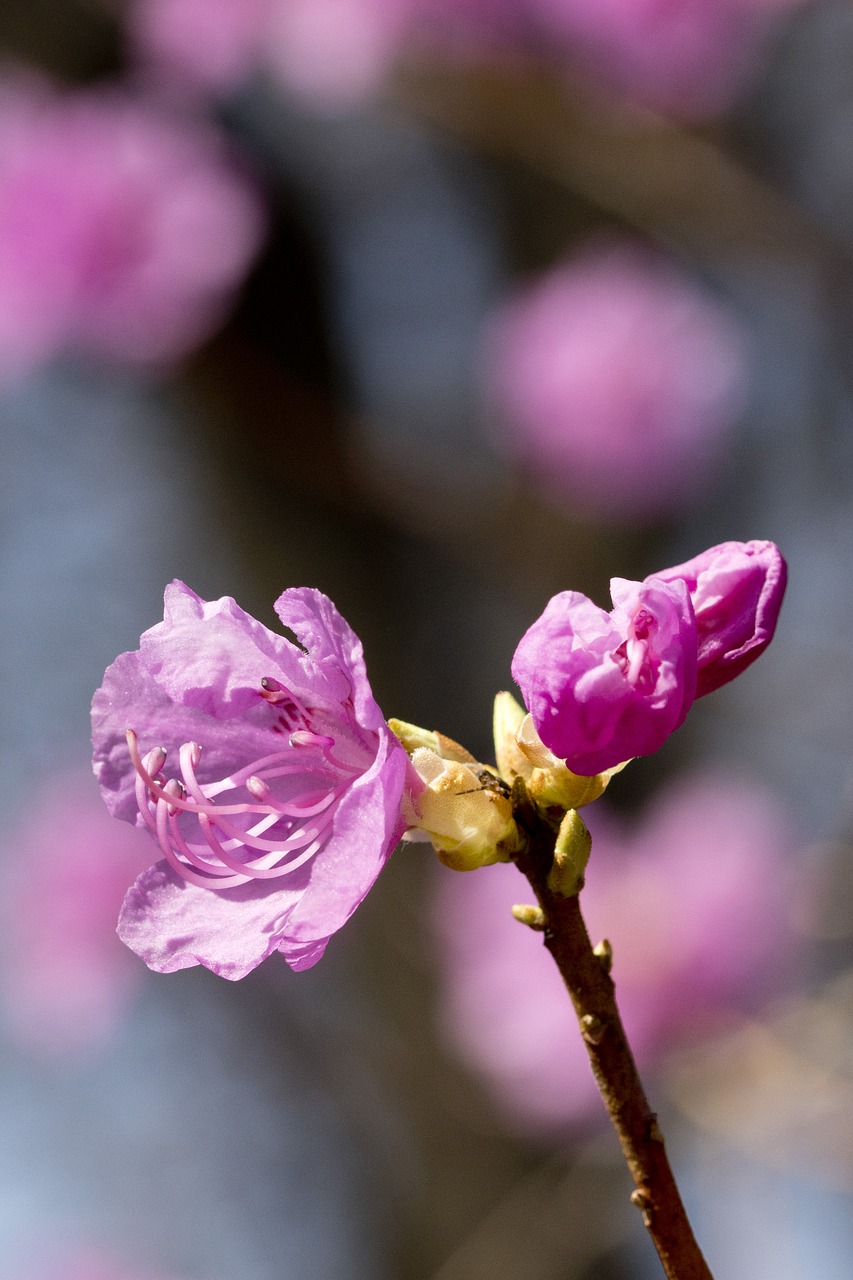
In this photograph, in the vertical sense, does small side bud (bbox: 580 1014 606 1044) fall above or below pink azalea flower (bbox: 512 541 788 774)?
below

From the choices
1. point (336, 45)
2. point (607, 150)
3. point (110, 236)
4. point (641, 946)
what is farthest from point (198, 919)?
point (336, 45)

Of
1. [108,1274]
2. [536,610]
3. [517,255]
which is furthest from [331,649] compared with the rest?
[108,1274]

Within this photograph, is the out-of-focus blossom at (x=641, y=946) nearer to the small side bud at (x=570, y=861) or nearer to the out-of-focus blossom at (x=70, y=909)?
the out-of-focus blossom at (x=70, y=909)

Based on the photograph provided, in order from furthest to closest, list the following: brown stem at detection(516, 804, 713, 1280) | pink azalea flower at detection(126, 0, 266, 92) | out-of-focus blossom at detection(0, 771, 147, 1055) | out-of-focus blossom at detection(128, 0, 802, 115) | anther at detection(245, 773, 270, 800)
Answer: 1. out-of-focus blossom at detection(0, 771, 147, 1055)
2. pink azalea flower at detection(126, 0, 266, 92)
3. out-of-focus blossom at detection(128, 0, 802, 115)
4. anther at detection(245, 773, 270, 800)
5. brown stem at detection(516, 804, 713, 1280)

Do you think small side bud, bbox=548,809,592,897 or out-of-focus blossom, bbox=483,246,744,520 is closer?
small side bud, bbox=548,809,592,897

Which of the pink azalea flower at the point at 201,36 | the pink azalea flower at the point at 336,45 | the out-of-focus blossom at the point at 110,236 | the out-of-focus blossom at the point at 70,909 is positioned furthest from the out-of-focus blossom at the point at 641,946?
the pink azalea flower at the point at 201,36

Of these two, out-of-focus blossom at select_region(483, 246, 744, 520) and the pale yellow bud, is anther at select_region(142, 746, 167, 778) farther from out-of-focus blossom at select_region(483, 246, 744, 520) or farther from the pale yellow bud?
out-of-focus blossom at select_region(483, 246, 744, 520)

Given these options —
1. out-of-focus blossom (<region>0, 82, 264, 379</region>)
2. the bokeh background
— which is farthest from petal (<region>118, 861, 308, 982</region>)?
out-of-focus blossom (<region>0, 82, 264, 379</region>)
